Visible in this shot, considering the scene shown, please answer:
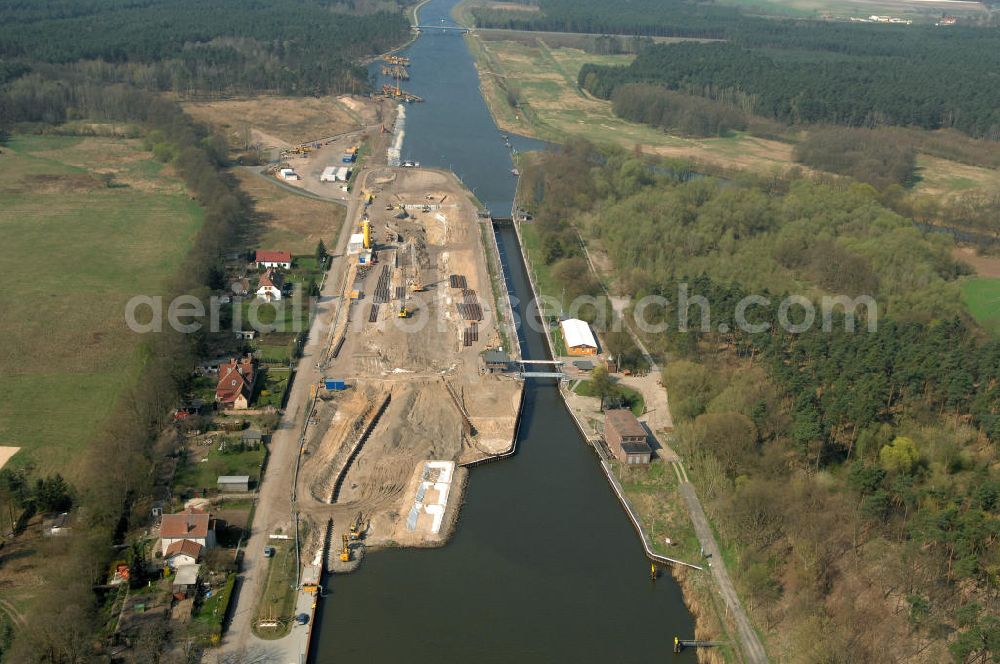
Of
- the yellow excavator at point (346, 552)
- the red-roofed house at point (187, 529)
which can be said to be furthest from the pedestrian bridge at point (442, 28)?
the red-roofed house at point (187, 529)

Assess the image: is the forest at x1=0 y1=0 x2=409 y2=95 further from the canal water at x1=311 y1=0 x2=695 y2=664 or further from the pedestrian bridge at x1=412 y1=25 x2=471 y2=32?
the canal water at x1=311 y1=0 x2=695 y2=664

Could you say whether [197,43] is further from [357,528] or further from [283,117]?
[357,528]

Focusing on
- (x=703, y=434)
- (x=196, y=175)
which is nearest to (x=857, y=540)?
(x=703, y=434)

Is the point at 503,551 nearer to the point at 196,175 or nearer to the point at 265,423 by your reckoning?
the point at 265,423

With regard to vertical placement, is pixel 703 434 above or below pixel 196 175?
above

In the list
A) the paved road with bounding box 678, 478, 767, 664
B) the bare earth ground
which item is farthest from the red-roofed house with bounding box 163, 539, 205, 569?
the bare earth ground
